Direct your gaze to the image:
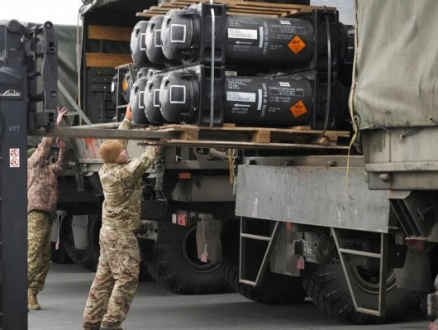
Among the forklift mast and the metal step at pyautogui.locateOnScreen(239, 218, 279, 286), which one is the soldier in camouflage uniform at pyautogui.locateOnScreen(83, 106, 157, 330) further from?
the forklift mast

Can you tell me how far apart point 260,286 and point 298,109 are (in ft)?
11.1

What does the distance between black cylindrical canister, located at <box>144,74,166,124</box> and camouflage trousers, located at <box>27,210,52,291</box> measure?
321cm

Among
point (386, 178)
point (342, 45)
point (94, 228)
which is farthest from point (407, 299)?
point (94, 228)

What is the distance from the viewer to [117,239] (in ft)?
31.6

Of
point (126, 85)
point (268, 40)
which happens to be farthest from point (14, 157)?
point (126, 85)

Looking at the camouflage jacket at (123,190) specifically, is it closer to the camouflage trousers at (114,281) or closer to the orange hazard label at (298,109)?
the camouflage trousers at (114,281)

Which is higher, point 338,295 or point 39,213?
point 39,213

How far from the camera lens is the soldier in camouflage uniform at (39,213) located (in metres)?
11.9

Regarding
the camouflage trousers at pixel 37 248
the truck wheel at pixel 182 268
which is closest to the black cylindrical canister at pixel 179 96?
the camouflage trousers at pixel 37 248

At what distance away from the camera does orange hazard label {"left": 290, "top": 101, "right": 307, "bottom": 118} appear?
29.2 ft

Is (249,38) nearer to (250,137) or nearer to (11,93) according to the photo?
(250,137)

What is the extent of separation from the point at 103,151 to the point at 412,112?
3538 millimetres

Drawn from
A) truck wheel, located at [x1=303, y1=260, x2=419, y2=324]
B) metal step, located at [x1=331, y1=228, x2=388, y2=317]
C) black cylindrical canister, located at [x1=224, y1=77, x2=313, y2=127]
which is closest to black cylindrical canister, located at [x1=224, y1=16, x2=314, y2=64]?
black cylindrical canister, located at [x1=224, y1=77, x2=313, y2=127]

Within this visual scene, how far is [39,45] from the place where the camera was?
8.59 m
